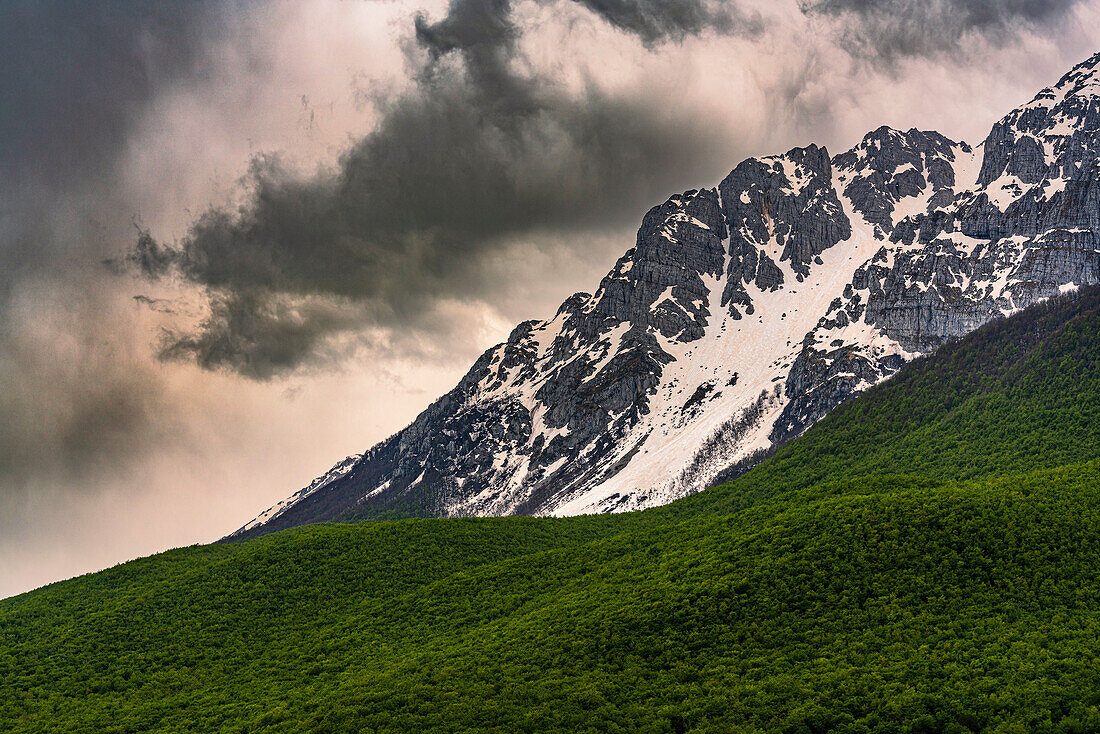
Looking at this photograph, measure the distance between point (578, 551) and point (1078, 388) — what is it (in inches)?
4260

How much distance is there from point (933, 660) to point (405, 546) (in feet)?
251

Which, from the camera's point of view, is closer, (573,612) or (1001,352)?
(573,612)

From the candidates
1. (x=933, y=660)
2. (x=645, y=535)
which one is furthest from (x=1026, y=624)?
(x=645, y=535)

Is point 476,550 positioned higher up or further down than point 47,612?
further down

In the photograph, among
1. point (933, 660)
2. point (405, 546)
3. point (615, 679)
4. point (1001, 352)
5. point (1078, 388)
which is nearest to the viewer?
point (933, 660)

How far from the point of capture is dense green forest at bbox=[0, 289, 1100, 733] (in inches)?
2232

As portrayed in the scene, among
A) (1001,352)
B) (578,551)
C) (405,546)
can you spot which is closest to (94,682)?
(405,546)

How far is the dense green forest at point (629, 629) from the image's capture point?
5669 cm

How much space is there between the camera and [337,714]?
60.6 metres

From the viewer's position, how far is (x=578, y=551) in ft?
Result: 352

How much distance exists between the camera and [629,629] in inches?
2773

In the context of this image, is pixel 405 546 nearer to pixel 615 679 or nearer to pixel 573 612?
pixel 573 612

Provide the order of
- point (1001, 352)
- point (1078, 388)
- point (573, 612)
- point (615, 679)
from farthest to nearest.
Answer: point (1001, 352)
point (1078, 388)
point (573, 612)
point (615, 679)

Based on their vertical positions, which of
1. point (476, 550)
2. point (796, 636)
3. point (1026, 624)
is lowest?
point (1026, 624)
